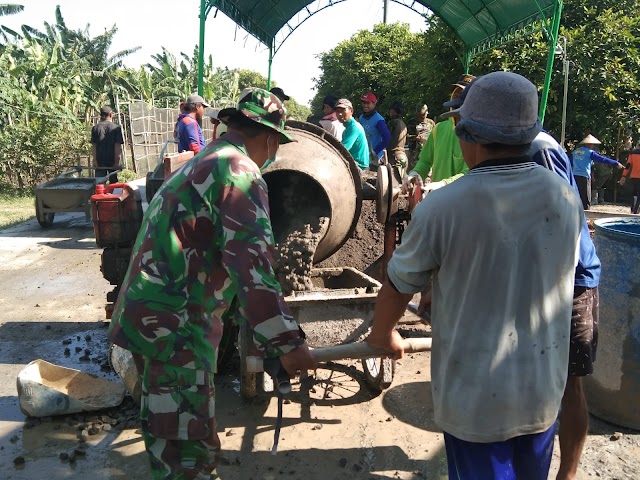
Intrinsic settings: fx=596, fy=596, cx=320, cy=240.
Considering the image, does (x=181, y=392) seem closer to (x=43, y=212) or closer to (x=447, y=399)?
(x=447, y=399)

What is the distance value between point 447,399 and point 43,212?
30.6 feet

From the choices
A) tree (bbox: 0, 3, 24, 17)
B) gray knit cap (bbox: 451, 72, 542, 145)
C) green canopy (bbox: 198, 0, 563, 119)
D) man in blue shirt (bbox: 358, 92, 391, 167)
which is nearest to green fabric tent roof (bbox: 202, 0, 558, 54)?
green canopy (bbox: 198, 0, 563, 119)

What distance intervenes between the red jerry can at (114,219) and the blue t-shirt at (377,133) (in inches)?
176

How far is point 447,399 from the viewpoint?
1860 millimetres

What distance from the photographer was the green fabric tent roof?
9.94 metres

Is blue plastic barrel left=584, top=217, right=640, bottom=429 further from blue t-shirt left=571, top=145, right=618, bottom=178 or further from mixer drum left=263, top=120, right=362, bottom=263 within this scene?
blue t-shirt left=571, top=145, right=618, bottom=178

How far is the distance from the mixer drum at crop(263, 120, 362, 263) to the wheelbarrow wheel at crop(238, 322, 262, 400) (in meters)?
0.85

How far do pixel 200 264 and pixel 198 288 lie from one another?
0.32 feet

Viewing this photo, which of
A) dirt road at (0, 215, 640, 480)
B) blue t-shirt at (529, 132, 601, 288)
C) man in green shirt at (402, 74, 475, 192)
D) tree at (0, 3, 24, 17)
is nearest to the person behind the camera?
blue t-shirt at (529, 132, 601, 288)

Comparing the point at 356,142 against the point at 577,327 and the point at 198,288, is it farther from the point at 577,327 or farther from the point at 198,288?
the point at 198,288

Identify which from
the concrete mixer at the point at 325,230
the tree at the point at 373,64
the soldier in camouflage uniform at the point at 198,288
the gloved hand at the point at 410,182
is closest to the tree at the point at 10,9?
the tree at the point at 373,64

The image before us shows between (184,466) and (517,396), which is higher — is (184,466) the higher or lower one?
the lower one

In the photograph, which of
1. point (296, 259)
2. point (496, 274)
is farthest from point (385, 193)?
point (496, 274)

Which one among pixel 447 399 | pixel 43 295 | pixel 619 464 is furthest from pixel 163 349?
pixel 43 295
